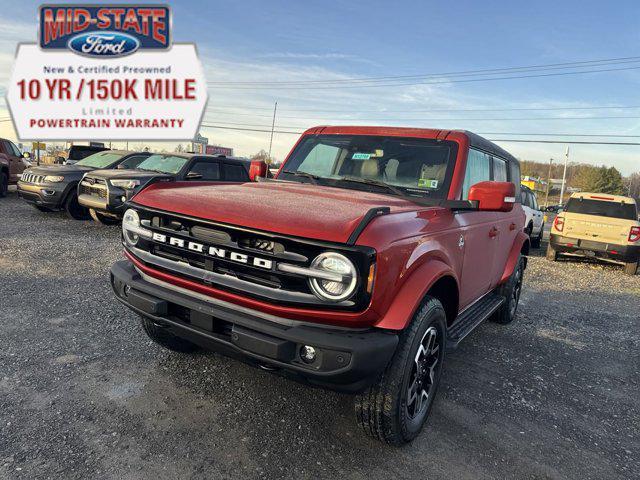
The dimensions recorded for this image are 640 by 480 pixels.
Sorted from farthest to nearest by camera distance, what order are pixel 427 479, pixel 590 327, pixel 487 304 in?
pixel 590 327, pixel 487 304, pixel 427 479

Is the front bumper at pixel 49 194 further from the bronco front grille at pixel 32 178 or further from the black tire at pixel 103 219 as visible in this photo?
the black tire at pixel 103 219

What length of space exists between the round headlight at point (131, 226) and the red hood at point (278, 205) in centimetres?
11

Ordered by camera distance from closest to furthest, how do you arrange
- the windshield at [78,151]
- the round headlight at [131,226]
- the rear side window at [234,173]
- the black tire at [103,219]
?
the round headlight at [131,226] → the black tire at [103,219] → the rear side window at [234,173] → the windshield at [78,151]

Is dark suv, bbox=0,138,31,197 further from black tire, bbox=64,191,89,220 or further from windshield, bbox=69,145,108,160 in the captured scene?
black tire, bbox=64,191,89,220

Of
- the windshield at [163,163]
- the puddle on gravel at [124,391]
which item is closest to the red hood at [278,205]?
the puddle on gravel at [124,391]

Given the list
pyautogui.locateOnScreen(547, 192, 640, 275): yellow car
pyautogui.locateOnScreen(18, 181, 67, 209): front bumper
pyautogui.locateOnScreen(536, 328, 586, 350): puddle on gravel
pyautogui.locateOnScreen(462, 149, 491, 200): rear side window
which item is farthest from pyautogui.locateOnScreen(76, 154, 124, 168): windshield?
pyautogui.locateOnScreen(547, 192, 640, 275): yellow car

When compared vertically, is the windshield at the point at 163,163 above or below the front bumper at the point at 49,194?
above

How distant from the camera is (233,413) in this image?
9.34ft

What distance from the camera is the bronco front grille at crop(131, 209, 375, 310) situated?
2139 mm

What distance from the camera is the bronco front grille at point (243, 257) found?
214 centimetres

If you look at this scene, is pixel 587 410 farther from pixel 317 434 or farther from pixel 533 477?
pixel 317 434

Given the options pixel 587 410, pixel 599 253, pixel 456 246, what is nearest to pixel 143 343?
pixel 456 246

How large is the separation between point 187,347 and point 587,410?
3117mm

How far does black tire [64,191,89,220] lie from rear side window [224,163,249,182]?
3.50 meters
